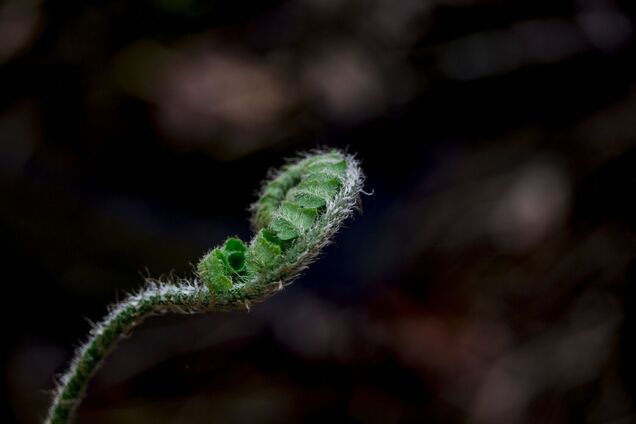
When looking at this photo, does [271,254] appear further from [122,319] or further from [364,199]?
[364,199]

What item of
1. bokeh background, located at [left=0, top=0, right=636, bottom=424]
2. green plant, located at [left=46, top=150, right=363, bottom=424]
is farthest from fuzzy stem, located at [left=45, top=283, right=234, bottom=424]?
bokeh background, located at [left=0, top=0, right=636, bottom=424]

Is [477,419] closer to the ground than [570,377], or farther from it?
closer to the ground

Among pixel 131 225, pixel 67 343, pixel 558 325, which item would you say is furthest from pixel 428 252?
pixel 67 343

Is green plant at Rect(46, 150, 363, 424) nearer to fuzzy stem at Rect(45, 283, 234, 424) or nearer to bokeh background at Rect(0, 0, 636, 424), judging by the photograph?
fuzzy stem at Rect(45, 283, 234, 424)

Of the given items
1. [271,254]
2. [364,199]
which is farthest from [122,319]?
[364,199]

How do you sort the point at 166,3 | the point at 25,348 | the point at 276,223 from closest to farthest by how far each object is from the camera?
the point at 276,223 < the point at 25,348 < the point at 166,3

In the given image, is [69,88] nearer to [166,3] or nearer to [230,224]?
[166,3]

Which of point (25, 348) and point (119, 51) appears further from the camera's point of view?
point (119, 51)
